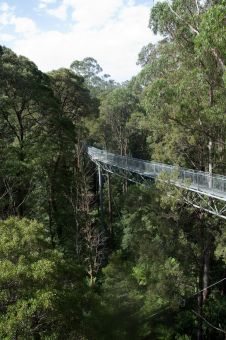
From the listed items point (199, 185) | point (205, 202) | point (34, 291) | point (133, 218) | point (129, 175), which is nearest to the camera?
point (34, 291)

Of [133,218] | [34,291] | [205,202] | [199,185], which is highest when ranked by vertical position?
[199,185]

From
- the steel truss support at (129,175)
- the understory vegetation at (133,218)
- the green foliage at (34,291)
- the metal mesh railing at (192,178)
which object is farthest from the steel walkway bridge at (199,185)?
the green foliage at (34,291)

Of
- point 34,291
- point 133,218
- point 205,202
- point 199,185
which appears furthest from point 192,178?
point 34,291

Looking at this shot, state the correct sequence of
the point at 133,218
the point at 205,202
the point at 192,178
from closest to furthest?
the point at 205,202
the point at 192,178
the point at 133,218

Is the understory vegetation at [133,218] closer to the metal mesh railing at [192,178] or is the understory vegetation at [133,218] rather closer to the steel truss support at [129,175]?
the metal mesh railing at [192,178]

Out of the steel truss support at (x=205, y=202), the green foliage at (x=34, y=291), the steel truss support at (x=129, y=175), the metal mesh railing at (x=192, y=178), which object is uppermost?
the metal mesh railing at (x=192, y=178)

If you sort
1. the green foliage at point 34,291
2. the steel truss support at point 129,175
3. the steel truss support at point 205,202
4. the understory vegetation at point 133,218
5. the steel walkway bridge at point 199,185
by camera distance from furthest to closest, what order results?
the steel truss support at point 129,175 → the steel truss support at point 205,202 → the steel walkway bridge at point 199,185 → the understory vegetation at point 133,218 → the green foliage at point 34,291

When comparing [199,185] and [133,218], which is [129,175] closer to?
[133,218]

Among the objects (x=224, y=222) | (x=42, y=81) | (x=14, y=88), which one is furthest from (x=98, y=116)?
(x=224, y=222)

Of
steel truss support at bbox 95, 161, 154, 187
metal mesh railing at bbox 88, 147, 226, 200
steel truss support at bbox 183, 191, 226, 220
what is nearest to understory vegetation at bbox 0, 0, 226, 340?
steel truss support at bbox 183, 191, 226, 220

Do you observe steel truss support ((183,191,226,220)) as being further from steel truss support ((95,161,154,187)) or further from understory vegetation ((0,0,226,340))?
steel truss support ((95,161,154,187))
